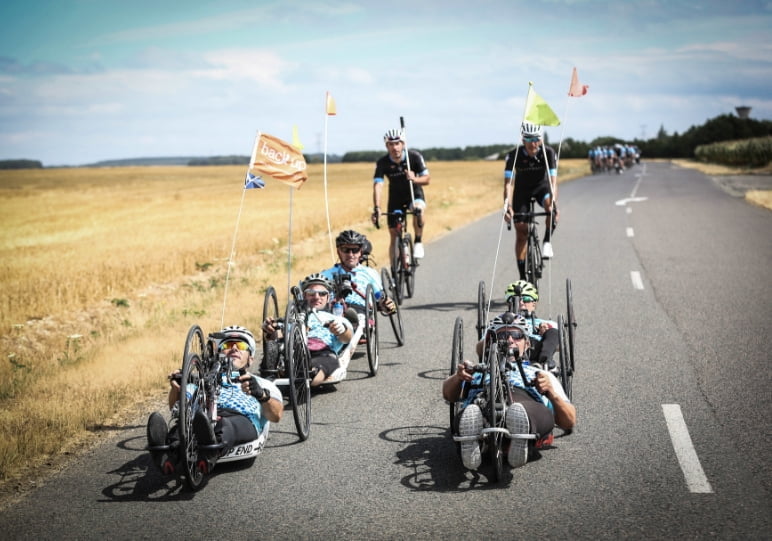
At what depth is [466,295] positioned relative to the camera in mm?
12305

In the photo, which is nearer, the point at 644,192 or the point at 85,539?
the point at 85,539

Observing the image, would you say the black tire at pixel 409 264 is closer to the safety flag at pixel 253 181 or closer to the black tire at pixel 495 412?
the safety flag at pixel 253 181

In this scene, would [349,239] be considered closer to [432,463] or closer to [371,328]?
[371,328]

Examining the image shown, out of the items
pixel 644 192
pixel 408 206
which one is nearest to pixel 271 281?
pixel 408 206

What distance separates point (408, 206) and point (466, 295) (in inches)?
62.4

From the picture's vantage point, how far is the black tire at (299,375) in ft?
19.5

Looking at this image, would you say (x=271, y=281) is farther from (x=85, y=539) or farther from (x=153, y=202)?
(x=153, y=202)

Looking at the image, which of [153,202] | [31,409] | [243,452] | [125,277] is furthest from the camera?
[153,202]

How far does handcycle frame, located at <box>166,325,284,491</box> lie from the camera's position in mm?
4898

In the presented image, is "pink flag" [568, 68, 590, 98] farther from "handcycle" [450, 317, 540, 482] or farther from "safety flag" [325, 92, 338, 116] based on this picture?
"handcycle" [450, 317, 540, 482]

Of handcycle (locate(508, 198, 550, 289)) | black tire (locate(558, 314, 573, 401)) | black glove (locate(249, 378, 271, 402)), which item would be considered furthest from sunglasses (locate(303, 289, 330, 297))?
handcycle (locate(508, 198, 550, 289))

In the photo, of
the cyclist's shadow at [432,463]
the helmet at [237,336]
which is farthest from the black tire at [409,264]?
the helmet at [237,336]

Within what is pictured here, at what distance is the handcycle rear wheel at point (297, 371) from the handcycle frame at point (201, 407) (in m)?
0.38

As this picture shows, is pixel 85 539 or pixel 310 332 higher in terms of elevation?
pixel 310 332
